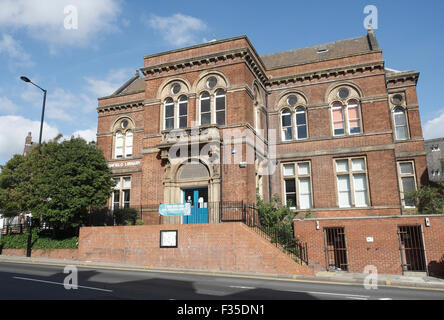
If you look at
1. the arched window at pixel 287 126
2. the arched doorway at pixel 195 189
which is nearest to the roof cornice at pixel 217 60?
the arched window at pixel 287 126

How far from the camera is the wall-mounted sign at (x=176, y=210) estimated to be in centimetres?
1673

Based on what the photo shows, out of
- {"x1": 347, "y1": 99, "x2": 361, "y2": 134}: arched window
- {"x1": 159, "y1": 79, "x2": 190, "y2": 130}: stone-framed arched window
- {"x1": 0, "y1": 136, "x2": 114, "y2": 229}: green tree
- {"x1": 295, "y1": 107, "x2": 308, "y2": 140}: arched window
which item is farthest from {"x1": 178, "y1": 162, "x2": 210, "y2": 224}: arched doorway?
{"x1": 347, "y1": 99, "x2": 361, "y2": 134}: arched window

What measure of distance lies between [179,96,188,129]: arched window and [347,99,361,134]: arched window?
1029 cm

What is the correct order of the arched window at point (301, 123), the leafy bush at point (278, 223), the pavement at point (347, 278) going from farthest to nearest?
1. the arched window at point (301, 123)
2. the leafy bush at point (278, 223)
3. the pavement at point (347, 278)

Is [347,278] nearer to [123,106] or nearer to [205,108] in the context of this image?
[205,108]

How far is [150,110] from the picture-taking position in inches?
837

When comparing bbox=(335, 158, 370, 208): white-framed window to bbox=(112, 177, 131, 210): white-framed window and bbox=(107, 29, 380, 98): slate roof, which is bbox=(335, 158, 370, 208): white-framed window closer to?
bbox=(107, 29, 380, 98): slate roof

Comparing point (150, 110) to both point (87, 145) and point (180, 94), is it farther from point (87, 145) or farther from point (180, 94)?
point (87, 145)

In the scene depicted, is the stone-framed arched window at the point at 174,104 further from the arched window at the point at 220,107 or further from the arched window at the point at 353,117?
the arched window at the point at 353,117

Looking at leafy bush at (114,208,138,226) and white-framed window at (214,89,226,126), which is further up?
white-framed window at (214,89,226,126)

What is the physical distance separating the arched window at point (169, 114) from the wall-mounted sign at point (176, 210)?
5.71 metres

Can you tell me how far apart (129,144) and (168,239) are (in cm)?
1160

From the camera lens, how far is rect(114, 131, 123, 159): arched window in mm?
25797

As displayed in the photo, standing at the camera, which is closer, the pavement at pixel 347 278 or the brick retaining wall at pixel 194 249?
the pavement at pixel 347 278
